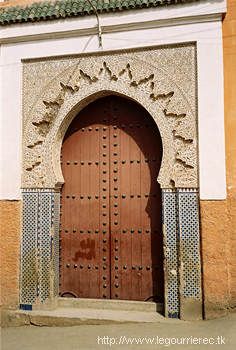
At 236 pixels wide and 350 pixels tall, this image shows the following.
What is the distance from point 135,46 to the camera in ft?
12.6

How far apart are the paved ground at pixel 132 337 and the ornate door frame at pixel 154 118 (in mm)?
244

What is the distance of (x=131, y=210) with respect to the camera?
4.01 meters

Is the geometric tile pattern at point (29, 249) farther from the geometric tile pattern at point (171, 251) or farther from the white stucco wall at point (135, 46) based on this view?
the geometric tile pattern at point (171, 251)

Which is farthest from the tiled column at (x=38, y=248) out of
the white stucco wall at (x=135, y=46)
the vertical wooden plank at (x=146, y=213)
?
the vertical wooden plank at (x=146, y=213)

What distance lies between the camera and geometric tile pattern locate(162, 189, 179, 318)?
11.9 feet

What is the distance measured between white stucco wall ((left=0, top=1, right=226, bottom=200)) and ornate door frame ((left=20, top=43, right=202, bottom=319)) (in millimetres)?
87

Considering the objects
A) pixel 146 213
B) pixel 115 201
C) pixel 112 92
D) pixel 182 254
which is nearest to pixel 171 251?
pixel 182 254

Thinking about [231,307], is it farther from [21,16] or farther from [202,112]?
[21,16]

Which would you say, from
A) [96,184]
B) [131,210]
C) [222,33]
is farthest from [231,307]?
[222,33]

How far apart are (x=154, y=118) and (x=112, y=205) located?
1.08 meters

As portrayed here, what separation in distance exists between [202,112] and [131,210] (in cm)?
130

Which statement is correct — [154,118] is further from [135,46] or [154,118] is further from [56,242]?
[56,242]

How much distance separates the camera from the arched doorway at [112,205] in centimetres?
395

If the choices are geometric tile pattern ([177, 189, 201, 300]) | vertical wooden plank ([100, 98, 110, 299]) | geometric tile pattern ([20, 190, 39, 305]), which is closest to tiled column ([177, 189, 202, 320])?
geometric tile pattern ([177, 189, 201, 300])
